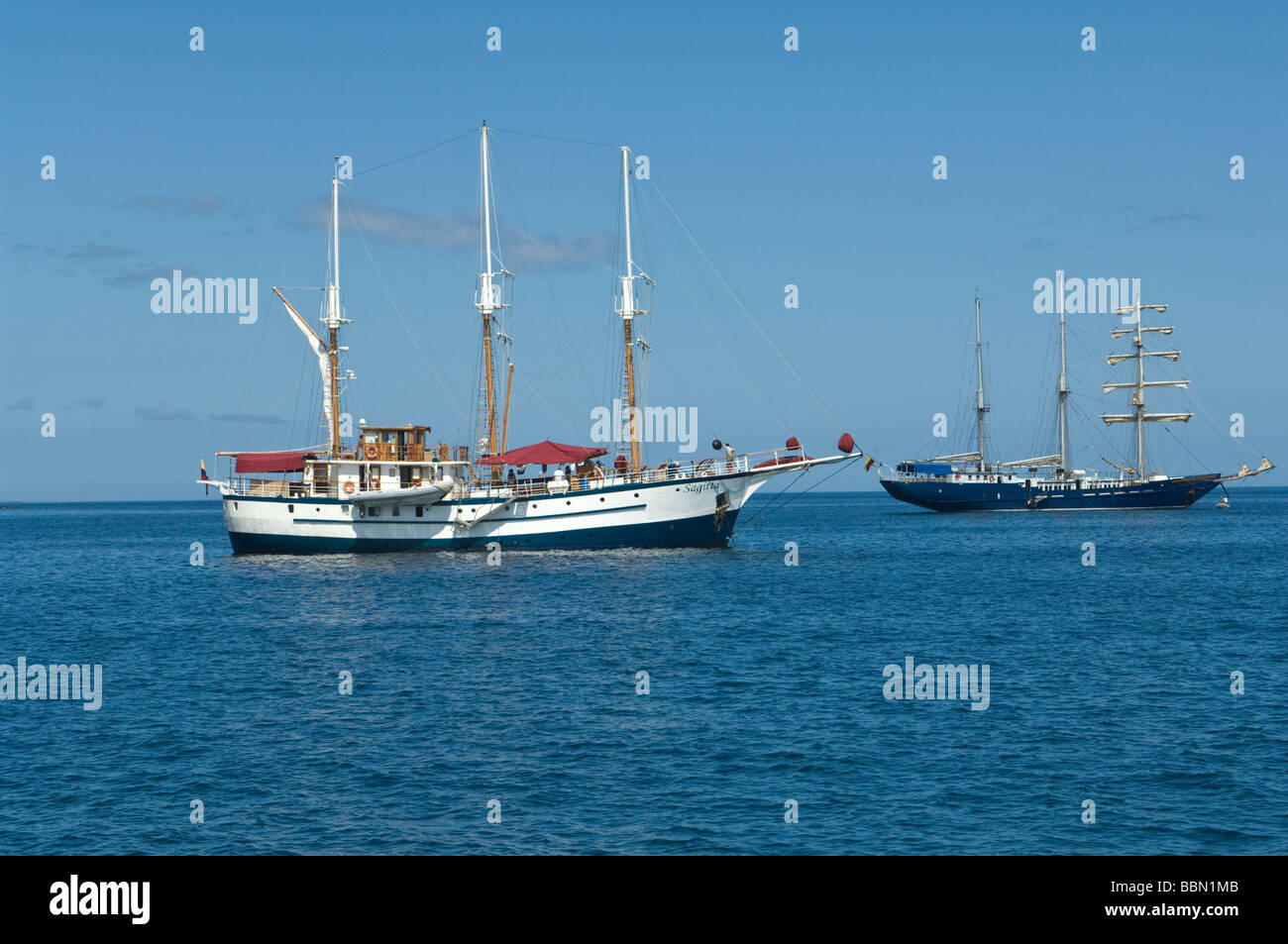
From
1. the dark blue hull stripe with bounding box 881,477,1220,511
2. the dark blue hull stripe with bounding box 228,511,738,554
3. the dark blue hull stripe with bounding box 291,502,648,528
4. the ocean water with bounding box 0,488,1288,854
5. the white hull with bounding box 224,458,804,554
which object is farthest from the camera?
the dark blue hull stripe with bounding box 881,477,1220,511

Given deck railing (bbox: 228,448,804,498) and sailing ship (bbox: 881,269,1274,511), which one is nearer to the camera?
deck railing (bbox: 228,448,804,498)

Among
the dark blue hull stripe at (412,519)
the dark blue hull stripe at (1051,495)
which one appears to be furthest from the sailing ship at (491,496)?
the dark blue hull stripe at (1051,495)

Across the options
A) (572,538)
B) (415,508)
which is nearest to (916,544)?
(572,538)

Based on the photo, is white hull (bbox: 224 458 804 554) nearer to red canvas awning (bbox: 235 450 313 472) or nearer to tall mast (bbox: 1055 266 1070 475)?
red canvas awning (bbox: 235 450 313 472)

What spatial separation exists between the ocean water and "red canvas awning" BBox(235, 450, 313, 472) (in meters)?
17.3

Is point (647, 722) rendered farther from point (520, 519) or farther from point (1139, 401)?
point (1139, 401)

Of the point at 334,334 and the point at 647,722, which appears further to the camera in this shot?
the point at 334,334

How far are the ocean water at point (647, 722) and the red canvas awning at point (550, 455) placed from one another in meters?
12.6

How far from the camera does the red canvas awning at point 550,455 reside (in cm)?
6525

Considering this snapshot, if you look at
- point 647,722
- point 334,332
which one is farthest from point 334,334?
point 647,722

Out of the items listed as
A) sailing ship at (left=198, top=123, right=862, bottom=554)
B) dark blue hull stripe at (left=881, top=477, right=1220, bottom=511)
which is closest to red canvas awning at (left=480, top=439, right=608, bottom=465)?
sailing ship at (left=198, top=123, right=862, bottom=554)

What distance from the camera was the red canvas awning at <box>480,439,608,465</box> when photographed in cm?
6525

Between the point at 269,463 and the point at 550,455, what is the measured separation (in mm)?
18045

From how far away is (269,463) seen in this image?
7006 centimetres
